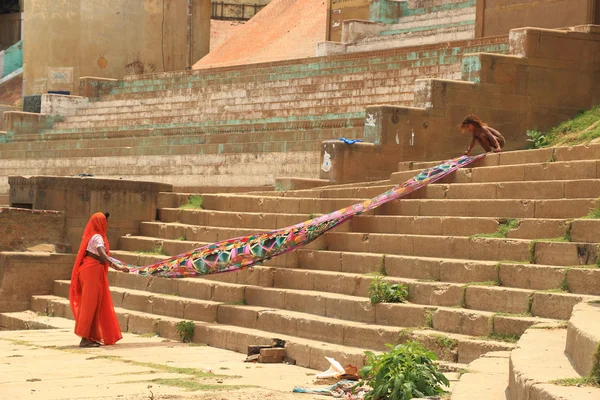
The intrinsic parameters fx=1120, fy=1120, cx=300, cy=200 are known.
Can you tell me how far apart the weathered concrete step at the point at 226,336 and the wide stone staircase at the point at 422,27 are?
10.2 m

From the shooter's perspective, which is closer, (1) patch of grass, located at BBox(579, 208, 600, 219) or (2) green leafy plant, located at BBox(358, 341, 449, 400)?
(2) green leafy plant, located at BBox(358, 341, 449, 400)

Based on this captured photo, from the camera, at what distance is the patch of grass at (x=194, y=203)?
49.4ft

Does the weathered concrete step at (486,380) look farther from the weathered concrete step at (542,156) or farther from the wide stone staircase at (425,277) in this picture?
the weathered concrete step at (542,156)

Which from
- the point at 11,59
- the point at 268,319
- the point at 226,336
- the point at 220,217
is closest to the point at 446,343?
the point at 268,319

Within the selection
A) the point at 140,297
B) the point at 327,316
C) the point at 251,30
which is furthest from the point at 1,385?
the point at 251,30

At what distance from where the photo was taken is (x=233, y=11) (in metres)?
41.2

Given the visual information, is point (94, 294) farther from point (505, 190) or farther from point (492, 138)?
point (492, 138)

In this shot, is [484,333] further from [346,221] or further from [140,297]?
[140,297]

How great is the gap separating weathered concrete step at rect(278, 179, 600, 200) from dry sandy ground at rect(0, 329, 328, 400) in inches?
119

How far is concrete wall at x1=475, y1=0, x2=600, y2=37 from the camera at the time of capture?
1662cm

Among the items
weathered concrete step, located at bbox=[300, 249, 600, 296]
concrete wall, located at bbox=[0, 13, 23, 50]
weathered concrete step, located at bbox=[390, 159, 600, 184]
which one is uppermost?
concrete wall, located at bbox=[0, 13, 23, 50]

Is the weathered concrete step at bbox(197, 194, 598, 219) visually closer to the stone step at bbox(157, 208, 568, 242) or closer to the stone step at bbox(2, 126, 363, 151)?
the stone step at bbox(157, 208, 568, 242)

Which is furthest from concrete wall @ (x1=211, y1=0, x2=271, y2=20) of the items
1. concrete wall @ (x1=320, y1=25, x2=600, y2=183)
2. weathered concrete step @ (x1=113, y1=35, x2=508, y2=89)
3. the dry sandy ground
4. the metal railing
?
the dry sandy ground

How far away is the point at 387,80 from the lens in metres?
18.0
